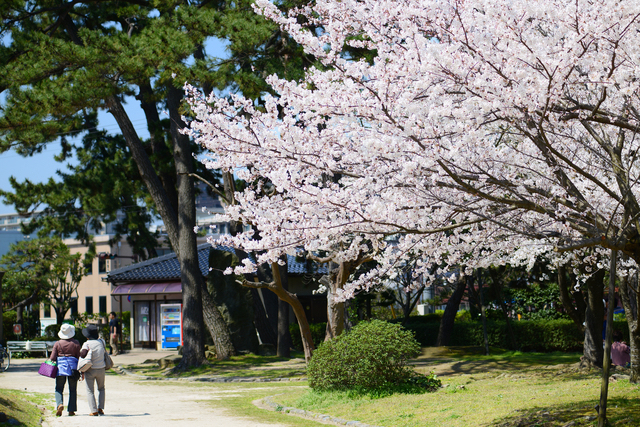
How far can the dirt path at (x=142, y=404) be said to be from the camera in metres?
9.14

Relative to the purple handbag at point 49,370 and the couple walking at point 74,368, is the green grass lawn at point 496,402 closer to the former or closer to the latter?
the couple walking at point 74,368

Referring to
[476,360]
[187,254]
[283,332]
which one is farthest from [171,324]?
[476,360]

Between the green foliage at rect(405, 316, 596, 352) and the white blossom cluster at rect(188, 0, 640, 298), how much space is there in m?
13.8

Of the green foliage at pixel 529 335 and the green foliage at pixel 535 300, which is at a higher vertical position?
the green foliage at pixel 535 300

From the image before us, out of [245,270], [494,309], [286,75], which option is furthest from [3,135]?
[494,309]

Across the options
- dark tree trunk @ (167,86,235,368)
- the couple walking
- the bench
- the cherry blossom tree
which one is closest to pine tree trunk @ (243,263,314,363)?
the couple walking

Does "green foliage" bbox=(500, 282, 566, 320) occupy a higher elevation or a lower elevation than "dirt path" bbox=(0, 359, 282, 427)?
higher

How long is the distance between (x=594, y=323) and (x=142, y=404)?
9.53 meters

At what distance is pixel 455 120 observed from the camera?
600 cm

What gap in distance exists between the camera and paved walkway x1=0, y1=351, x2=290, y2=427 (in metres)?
9.15

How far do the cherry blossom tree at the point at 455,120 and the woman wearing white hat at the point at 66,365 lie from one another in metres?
4.59

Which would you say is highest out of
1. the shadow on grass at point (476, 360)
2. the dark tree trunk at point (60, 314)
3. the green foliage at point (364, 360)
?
the dark tree trunk at point (60, 314)

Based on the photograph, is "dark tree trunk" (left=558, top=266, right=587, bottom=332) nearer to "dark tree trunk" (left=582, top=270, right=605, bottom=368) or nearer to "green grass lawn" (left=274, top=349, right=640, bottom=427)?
"dark tree trunk" (left=582, top=270, right=605, bottom=368)

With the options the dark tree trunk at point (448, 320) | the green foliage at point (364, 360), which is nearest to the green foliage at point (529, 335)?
the dark tree trunk at point (448, 320)
